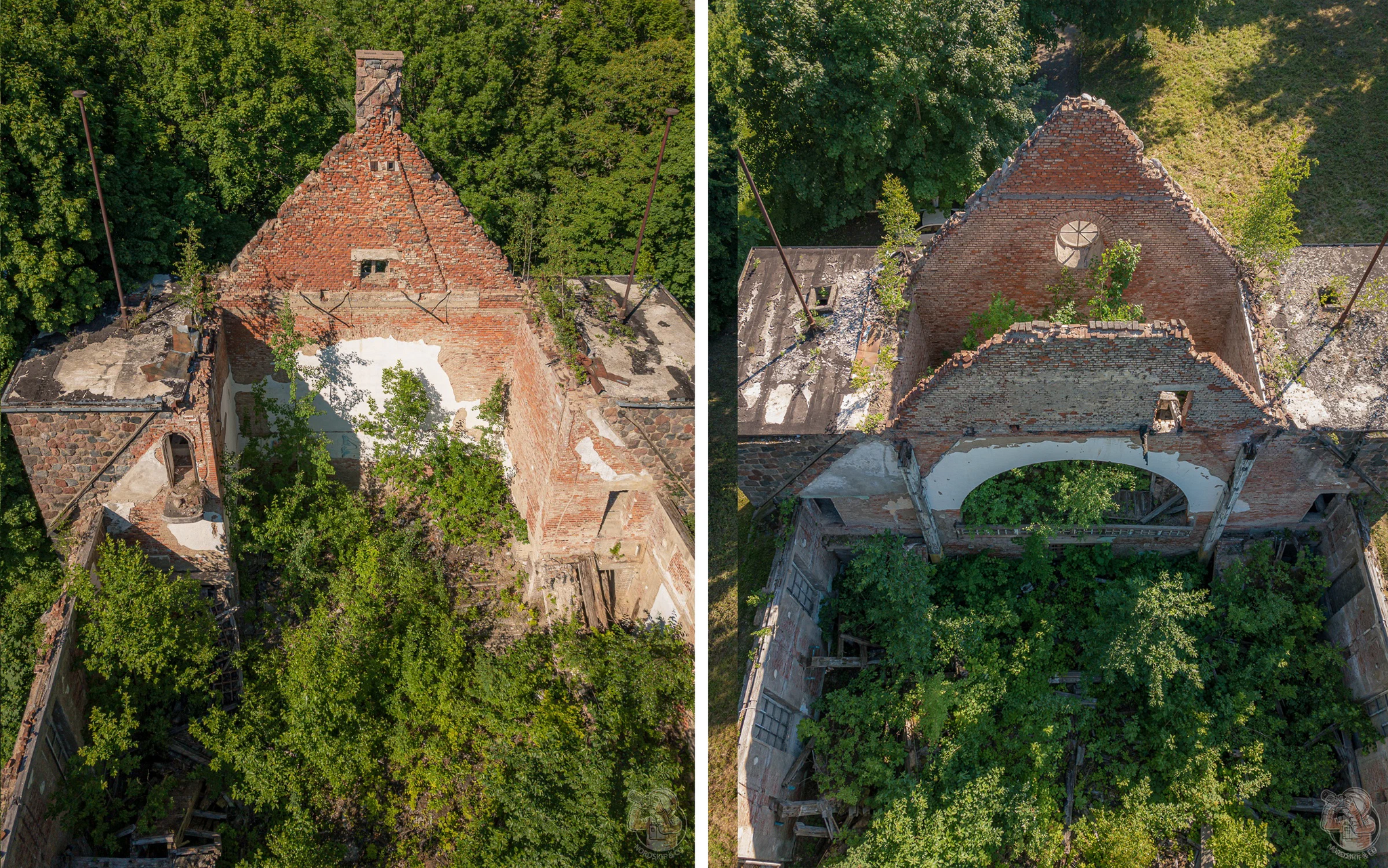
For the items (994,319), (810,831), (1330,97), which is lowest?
(810,831)

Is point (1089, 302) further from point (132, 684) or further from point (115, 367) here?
point (132, 684)

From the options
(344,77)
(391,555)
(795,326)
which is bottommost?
(391,555)

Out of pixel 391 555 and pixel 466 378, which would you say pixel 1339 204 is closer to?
pixel 466 378

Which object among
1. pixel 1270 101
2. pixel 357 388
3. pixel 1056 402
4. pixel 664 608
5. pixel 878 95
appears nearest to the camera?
pixel 1056 402

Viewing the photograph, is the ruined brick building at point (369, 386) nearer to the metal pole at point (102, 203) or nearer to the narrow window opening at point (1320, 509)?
the metal pole at point (102, 203)

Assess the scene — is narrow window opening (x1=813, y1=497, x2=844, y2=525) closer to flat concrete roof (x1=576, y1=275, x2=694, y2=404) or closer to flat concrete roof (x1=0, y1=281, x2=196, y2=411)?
flat concrete roof (x1=576, y1=275, x2=694, y2=404)

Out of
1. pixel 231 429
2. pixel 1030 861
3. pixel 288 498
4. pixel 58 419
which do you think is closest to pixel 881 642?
pixel 1030 861

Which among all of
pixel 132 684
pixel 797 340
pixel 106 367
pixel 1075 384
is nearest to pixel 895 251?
pixel 797 340
